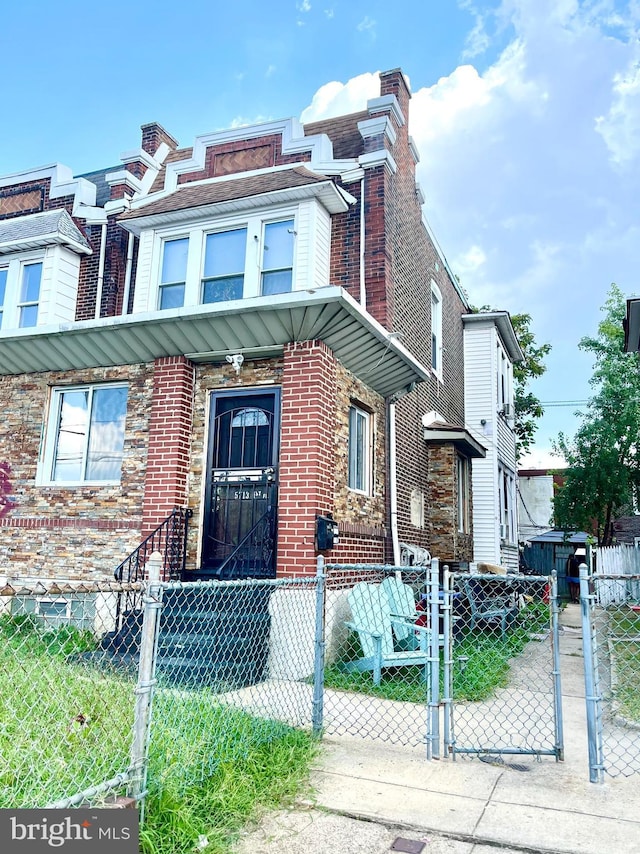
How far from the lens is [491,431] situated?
632 inches

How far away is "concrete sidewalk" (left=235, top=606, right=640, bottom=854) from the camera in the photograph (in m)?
3.24

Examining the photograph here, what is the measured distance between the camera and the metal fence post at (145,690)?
3146 mm

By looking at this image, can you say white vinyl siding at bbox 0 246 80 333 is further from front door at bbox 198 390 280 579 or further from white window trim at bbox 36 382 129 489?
front door at bbox 198 390 280 579

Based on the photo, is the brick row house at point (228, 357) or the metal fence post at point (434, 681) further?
the brick row house at point (228, 357)

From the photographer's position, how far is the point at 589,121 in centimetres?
2395

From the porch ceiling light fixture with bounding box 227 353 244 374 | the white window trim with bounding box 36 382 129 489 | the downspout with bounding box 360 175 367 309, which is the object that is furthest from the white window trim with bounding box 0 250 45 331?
the downspout with bounding box 360 175 367 309

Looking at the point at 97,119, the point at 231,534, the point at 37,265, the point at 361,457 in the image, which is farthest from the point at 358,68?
the point at 231,534

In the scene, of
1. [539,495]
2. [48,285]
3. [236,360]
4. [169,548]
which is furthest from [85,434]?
[539,495]

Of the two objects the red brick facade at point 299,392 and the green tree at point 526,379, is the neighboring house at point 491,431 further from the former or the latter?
the green tree at point 526,379

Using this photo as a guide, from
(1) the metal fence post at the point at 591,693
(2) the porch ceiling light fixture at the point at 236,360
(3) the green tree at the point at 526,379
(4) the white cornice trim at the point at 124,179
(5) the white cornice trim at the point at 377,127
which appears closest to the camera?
(1) the metal fence post at the point at 591,693

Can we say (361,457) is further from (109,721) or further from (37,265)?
(37,265)

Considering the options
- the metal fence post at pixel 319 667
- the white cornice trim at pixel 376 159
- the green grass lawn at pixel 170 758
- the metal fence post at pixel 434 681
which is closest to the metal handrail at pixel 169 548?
the green grass lawn at pixel 170 758

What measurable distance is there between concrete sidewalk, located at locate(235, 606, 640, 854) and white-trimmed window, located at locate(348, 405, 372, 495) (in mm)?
4647

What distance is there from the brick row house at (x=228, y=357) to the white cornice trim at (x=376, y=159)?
27 mm
